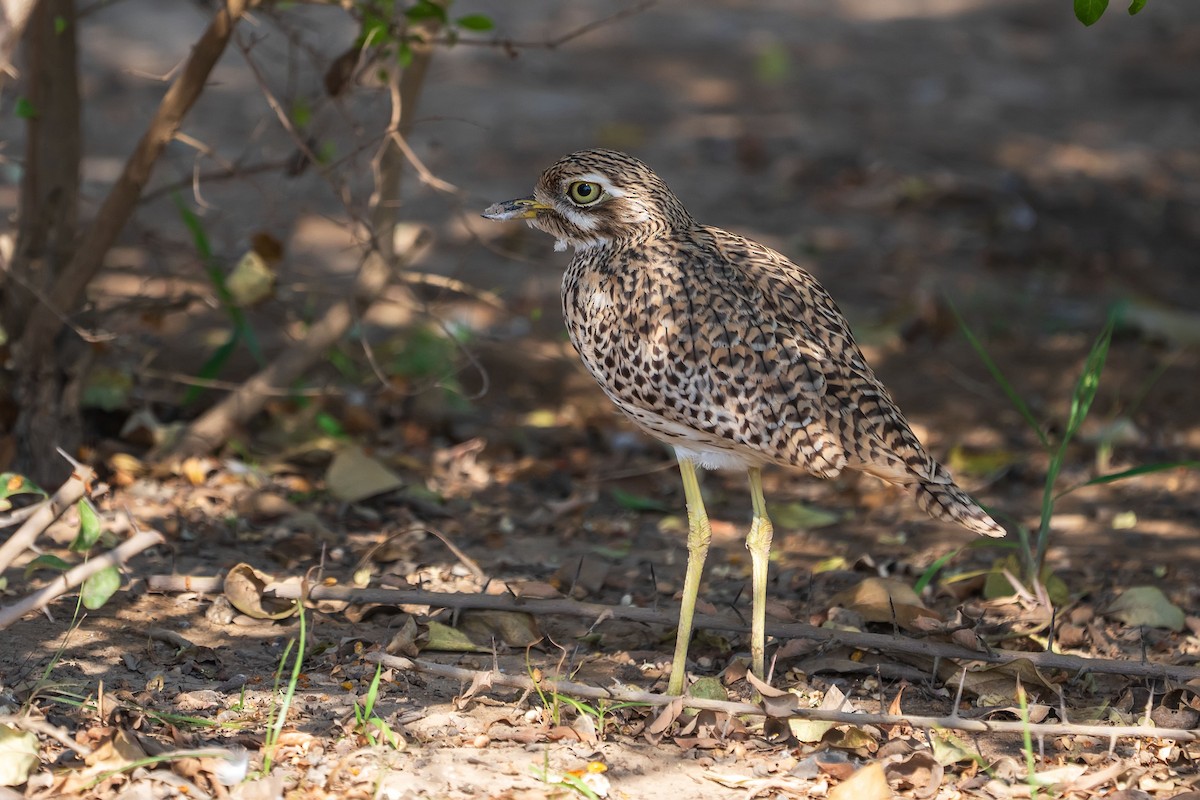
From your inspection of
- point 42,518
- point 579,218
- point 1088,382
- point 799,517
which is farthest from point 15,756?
point 1088,382

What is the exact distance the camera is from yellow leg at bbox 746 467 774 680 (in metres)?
3.57

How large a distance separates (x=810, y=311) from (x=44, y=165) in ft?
8.63

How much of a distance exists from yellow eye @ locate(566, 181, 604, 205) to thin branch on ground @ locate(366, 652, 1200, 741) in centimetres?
121

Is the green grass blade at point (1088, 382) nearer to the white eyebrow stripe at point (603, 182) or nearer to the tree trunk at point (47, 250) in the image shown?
the white eyebrow stripe at point (603, 182)

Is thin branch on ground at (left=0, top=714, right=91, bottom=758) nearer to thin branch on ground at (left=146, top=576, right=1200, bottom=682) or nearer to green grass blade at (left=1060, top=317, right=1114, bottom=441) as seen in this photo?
thin branch on ground at (left=146, top=576, right=1200, bottom=682)

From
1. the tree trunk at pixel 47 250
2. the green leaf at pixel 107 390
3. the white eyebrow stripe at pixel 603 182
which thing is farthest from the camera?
the green leaf at pixel 107 390

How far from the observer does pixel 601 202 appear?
3.69m

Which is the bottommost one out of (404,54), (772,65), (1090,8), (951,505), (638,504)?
(638,504)

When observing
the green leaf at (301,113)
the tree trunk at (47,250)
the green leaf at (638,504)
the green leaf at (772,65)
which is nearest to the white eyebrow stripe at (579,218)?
the green leaf at (301,113)

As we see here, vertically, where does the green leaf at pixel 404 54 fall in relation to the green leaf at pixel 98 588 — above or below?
above

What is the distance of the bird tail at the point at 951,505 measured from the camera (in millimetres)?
3365

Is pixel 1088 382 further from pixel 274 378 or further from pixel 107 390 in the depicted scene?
pixel 107 390

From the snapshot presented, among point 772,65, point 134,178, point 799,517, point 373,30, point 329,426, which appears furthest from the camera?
point 772,65

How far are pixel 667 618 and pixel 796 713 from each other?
25.4 inches
